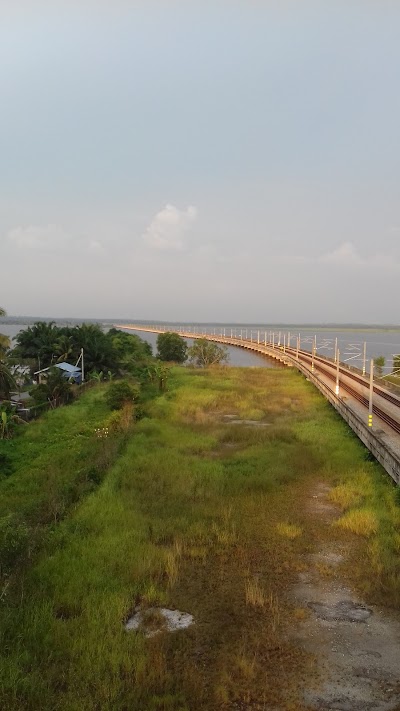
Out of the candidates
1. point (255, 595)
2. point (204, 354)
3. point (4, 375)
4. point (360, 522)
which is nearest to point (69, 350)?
point (4, 375)

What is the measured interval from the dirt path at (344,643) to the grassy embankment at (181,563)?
1.04 feet

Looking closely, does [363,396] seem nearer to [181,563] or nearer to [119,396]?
[119,396]

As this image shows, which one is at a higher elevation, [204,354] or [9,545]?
[9,545]

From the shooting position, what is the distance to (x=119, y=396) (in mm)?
33219

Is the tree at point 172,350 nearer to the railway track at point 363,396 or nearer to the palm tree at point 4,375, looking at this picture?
the railway track at point 363,396

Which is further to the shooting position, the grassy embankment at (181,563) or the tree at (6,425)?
the tree at (6,425)

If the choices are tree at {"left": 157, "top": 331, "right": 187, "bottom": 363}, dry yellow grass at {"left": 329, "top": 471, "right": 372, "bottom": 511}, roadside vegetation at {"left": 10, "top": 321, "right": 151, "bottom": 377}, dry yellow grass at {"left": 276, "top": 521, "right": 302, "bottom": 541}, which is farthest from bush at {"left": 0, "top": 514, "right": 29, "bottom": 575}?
tree at {"left": 157, "top": 331, "right": 187, "bottom": 363}

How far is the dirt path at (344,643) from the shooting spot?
24.4ft

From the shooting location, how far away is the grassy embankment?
7.58 metres

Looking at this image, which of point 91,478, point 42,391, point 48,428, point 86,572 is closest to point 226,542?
point 86,572

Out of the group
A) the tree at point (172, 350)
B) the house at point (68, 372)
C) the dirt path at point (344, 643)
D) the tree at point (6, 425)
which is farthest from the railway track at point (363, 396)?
the tree at point (172, 350)

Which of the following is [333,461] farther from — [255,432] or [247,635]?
[247,635]

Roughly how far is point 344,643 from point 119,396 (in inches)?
1019

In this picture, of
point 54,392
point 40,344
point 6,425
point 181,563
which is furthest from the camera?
point 40,344
